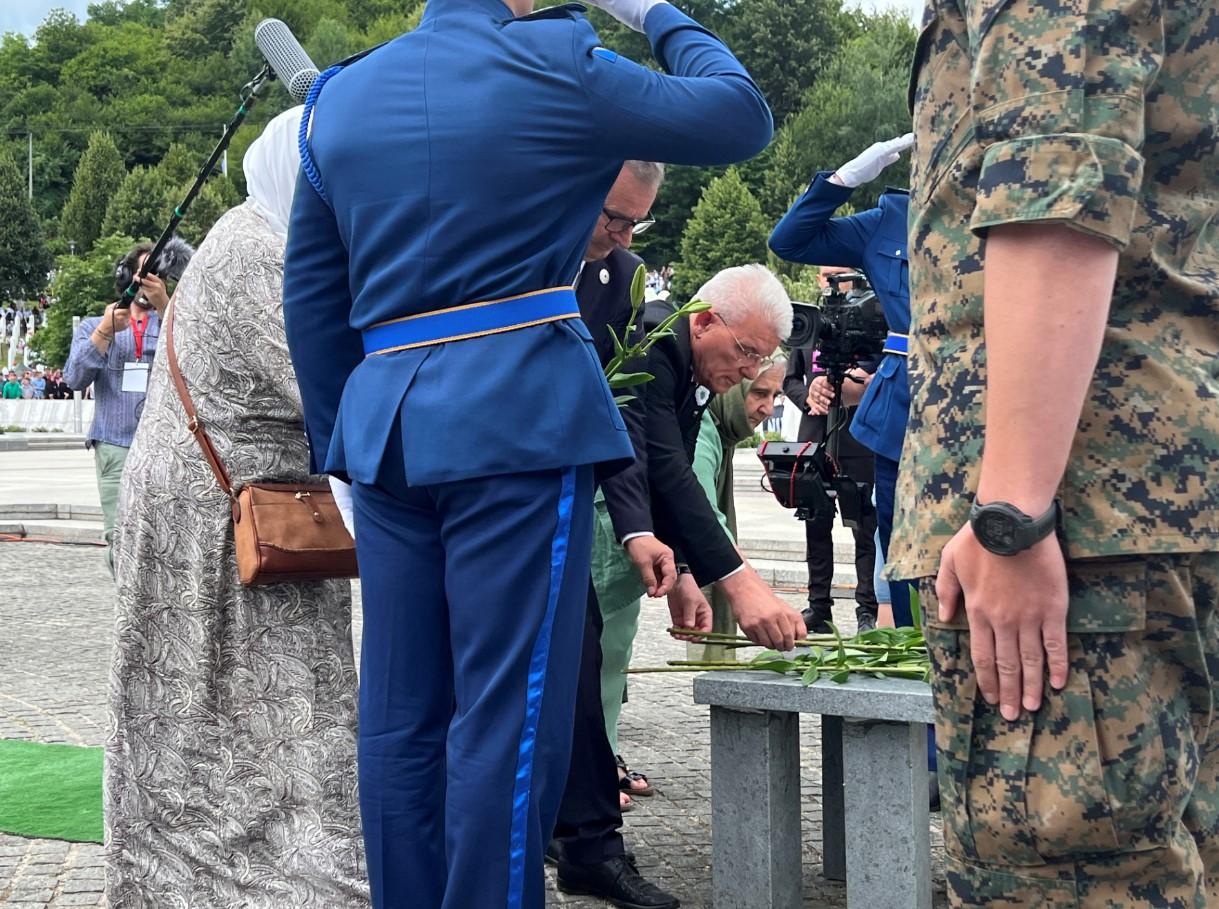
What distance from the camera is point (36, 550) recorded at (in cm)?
1354

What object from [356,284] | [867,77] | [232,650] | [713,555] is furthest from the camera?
[867,77]

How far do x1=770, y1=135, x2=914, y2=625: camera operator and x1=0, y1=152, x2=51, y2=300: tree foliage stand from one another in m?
89.7

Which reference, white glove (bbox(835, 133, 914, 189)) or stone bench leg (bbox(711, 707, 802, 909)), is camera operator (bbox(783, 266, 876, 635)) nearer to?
white glove (bbox(835, 133, 914, 189))

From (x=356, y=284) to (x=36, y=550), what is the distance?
38.2ft

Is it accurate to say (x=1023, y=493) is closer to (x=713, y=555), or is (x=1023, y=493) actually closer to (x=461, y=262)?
(x=461, y=262)

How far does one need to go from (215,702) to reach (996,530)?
2.31 meters

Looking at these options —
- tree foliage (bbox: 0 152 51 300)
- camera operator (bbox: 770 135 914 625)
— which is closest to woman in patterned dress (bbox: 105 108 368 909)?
camera operator (bbox: 770 135 914 625)

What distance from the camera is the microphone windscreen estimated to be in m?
4.12

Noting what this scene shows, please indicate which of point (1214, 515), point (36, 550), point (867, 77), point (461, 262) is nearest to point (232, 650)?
point (461, 262)

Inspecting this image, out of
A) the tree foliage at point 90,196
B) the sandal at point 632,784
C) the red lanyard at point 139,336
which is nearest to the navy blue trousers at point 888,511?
the sandal at point 632,784

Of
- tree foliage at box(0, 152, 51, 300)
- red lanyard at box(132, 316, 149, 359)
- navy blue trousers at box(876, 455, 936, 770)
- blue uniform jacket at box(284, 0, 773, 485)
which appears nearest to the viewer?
blue uniform jacket at box(284, 0, 773, 485)

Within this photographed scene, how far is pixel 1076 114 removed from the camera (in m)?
1.74

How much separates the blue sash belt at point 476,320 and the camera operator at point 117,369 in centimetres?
605

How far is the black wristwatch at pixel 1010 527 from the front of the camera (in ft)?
5.79
